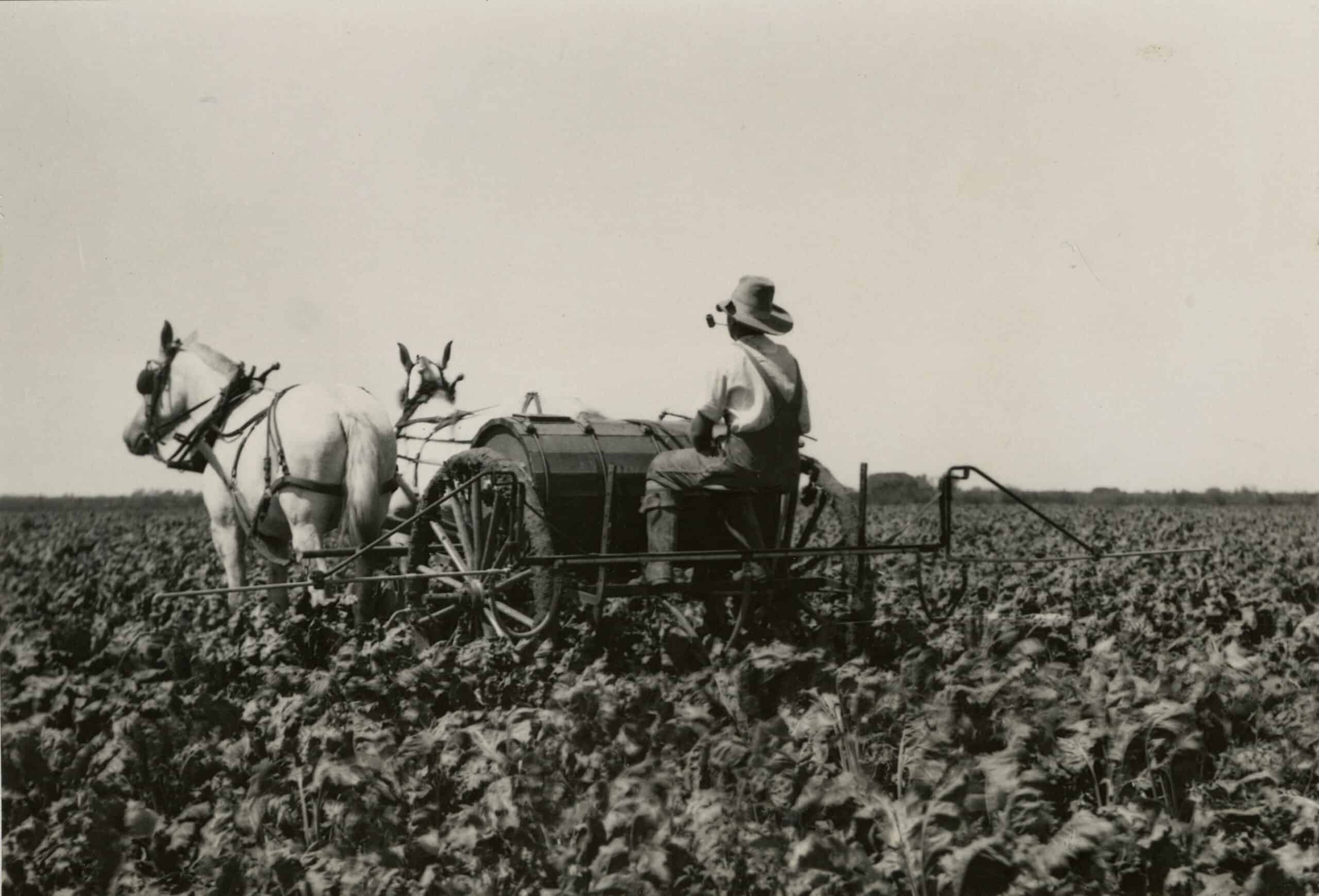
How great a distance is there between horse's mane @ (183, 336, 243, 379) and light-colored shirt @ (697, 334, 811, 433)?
13.5ft

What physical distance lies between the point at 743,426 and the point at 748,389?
0.18 meters

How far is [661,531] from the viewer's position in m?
5.79

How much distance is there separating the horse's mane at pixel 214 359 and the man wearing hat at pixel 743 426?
383 centimetres

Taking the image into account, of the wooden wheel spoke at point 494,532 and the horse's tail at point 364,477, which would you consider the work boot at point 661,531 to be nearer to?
the wooden wheel spoke at point 494,532

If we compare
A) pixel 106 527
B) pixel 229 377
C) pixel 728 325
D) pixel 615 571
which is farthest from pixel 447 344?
pixel 106 527

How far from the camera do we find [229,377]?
27.1 feet

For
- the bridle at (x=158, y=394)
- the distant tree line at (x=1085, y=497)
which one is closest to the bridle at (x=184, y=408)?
the bridle at (x=158, y=394)

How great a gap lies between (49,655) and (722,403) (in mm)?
3245

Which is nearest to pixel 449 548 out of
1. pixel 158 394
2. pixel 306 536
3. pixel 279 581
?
pixel 306 536

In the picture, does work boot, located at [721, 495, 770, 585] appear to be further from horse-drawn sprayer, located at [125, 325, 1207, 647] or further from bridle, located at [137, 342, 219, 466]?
bridle, located at [137, 342, 219, 466]

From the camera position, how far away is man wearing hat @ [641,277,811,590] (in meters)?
5.65

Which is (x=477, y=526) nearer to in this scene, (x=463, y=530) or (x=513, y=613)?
(x=463, y=530)

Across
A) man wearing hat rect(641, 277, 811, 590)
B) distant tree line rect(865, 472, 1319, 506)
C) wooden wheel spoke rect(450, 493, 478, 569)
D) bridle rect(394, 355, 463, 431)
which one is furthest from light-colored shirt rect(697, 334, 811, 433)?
distant tree line rect(865, 472, 1319, 506)

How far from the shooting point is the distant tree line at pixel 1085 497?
43.6 meters
